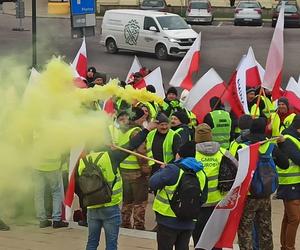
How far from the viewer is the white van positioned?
1143 inches

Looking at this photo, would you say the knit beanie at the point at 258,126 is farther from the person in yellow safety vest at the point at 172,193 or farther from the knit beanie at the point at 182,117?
the knit beanie at the point at 182,117

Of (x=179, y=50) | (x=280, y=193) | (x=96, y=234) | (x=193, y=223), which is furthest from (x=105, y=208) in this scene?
(x=179, y=50)

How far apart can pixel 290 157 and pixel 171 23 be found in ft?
72.7

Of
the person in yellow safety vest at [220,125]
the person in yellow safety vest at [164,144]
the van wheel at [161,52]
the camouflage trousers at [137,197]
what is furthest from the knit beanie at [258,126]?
the van wheel at [161,52]

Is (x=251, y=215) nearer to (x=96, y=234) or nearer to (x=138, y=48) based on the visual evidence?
(x=96, y=234)

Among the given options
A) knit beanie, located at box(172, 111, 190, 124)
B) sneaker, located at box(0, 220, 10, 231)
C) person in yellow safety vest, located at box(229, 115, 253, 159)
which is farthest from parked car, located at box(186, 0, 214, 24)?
person in yellow safety vest, located at box(229, 115, 253, 159)

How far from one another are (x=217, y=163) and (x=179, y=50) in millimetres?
21343

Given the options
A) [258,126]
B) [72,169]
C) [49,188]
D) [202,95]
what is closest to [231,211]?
[258,126]

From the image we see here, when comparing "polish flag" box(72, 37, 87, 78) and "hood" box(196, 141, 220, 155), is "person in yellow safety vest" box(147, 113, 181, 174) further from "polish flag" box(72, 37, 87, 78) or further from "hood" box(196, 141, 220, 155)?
"polish flag" box(72, 37, 87, 78)

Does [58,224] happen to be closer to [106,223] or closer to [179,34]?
[106,223]

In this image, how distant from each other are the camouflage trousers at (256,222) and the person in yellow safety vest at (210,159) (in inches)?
13.3

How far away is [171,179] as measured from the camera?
712 centimetres

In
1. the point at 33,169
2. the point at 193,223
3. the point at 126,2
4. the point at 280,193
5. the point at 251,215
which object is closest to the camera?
the point at 193,223

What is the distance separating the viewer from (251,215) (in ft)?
26.1
